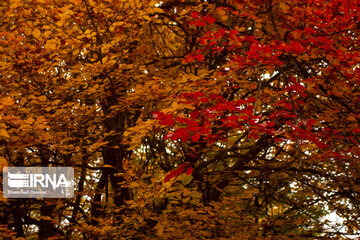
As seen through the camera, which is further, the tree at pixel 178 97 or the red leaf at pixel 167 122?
the tree at pixel 178 97

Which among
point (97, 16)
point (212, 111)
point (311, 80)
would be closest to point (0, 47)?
point (97, 16)

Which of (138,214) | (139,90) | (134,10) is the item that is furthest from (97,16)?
(138,214)

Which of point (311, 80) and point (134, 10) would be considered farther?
point (134, 10)

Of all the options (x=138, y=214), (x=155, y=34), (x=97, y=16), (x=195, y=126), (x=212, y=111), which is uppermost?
(x=155, y=34)

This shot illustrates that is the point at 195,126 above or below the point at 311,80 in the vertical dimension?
below

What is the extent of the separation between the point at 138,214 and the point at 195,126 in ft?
9.09

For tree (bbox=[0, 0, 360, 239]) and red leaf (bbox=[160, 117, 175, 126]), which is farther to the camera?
tree (bbox=[0, 0, 360, 239])

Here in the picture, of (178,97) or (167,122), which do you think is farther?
(178,97)

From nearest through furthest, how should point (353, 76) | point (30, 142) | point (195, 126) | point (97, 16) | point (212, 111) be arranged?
1. point (195, 126)
2. point (212, 111)
3. point (353, 76)
4. point (30, 142)
5. point (97, 16)

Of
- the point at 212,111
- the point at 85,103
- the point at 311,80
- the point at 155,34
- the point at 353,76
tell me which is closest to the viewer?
the point at 212,111

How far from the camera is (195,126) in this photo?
3.23 meters

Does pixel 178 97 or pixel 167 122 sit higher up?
pixel 178 97

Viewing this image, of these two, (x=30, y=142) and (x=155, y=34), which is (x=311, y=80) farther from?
(x=155, y=34)

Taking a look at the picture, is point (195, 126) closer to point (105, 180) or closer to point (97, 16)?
point (97, 16)
